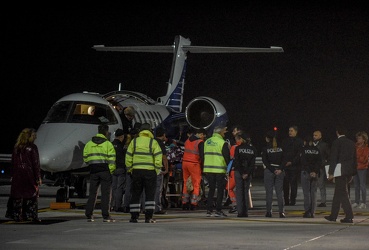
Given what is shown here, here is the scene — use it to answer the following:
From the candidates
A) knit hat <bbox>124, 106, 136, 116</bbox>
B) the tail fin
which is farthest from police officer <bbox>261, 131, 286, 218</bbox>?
the tail fin

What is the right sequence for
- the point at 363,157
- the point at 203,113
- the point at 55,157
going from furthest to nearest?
the point at 203,113 → the point at 363,157 → the point at 55,157

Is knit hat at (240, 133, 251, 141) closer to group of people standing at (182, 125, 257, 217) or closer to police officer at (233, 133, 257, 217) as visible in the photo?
group of people standing at (182, 125, 257, 217)

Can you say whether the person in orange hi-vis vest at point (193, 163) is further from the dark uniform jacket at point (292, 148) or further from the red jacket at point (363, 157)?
the red jacket at point (363, 157)

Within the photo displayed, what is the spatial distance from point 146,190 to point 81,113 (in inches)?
249

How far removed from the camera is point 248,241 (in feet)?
35.8

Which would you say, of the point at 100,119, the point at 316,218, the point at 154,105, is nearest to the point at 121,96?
the point at 154,105

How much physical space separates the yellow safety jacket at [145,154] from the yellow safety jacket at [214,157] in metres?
1.91

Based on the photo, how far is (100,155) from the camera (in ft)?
47.6

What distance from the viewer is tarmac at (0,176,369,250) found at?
10.4 m

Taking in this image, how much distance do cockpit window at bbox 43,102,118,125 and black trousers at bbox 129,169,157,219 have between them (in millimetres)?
5643

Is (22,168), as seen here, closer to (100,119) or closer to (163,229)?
(163,229)

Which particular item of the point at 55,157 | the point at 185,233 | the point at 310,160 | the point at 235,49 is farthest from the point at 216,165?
the point at 235,49

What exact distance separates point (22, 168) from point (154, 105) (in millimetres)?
12061

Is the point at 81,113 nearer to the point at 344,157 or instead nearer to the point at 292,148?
the point at 292,148
